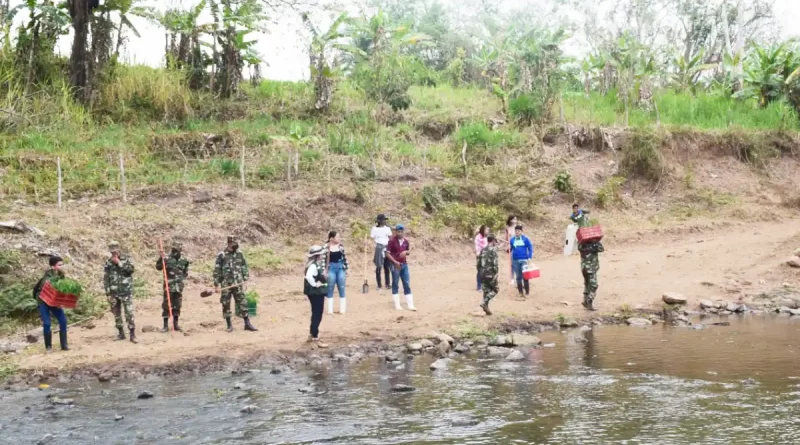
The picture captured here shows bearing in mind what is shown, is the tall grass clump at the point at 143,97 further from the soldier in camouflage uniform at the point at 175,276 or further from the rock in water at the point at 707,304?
the rock in water at the point at 707,304

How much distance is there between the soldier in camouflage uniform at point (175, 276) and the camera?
1273 cm

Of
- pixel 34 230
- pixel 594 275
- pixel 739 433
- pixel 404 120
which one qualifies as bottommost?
pixel 739 433

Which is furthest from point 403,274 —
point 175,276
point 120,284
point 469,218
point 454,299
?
point 469,218

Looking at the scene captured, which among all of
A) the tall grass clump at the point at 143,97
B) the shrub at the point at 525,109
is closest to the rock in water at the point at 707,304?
the shrub at the point at 525,109

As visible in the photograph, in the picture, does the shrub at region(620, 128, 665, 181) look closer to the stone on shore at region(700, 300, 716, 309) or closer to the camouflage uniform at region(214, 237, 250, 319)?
the stone on shore at region(700, 300, 716, 309)

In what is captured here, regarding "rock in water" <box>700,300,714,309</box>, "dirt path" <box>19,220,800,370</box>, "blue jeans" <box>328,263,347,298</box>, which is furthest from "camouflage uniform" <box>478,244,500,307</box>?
"rock in water" <box>700,300,714,309</box>

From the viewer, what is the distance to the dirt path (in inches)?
477

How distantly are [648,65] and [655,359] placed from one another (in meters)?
17.9

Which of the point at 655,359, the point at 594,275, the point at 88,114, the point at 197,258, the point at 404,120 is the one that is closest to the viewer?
the point at 655,359

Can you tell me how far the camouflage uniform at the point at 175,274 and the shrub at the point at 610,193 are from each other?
48.3ft

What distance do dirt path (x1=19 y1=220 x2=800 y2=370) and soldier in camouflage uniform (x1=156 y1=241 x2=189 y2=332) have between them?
0.38 metres

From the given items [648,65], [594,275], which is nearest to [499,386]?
[594,275]

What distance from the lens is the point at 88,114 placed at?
23250 millimetres

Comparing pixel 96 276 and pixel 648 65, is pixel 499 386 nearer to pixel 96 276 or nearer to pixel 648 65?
pixel 96 276
